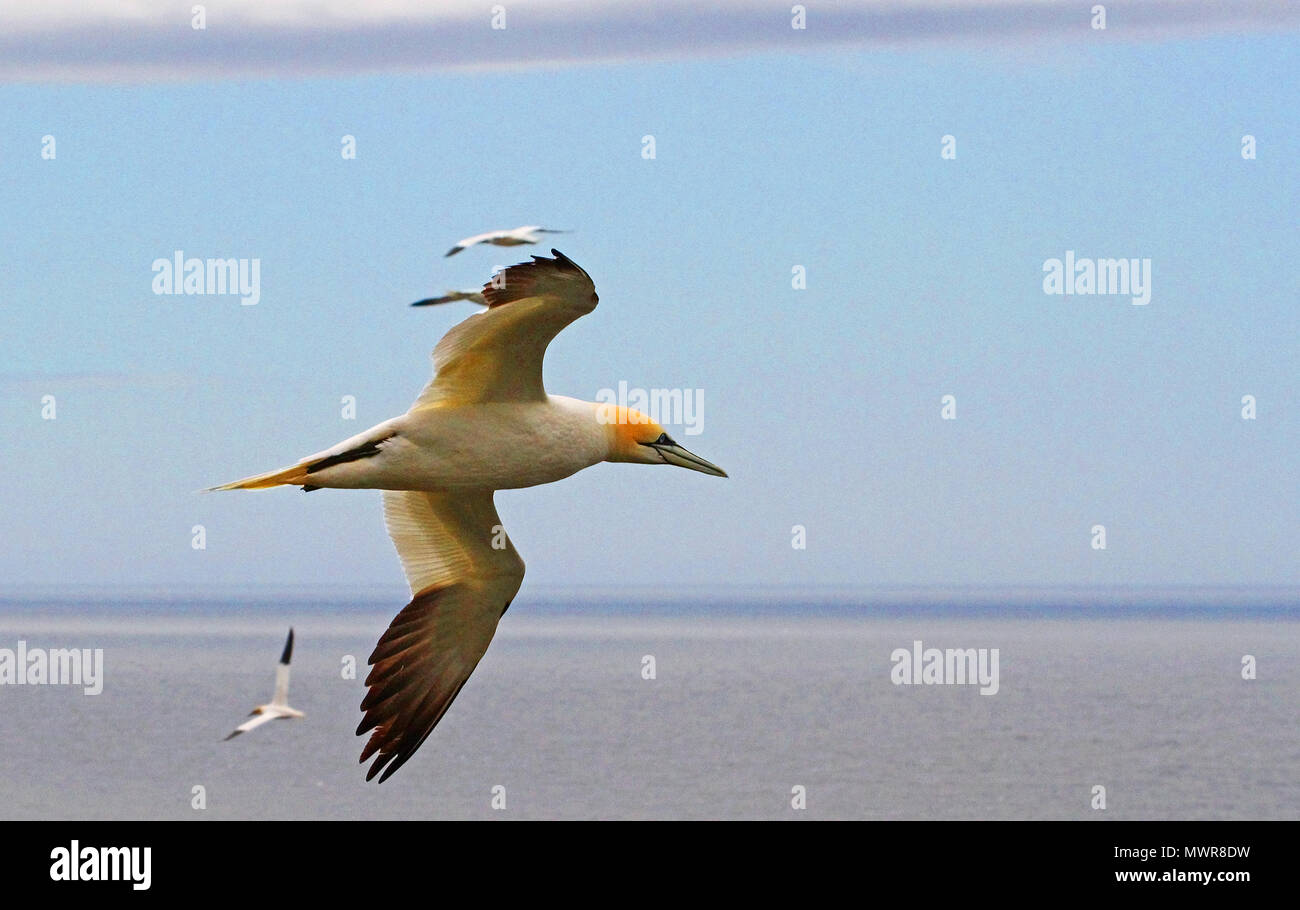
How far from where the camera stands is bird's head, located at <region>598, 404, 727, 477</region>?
13891 millimetres

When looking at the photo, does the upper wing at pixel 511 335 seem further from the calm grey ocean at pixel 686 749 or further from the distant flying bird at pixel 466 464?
the calm grey ocean at pixel 686 749

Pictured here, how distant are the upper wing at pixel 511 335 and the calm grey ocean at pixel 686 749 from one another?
3990cm

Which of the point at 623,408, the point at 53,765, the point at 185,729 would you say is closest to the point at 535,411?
the point at 623,408

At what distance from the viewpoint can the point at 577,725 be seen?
80062 millimetres

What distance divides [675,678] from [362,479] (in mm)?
106518

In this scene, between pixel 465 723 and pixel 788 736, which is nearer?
pixel 788 736

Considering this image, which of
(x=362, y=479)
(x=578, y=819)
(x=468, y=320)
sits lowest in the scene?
(x=578, y=819)

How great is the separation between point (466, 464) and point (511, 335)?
1.21 meters

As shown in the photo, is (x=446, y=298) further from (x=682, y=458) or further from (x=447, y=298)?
(x=682, y=458)

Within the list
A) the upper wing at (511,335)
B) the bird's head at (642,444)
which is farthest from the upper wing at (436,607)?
the upper wing at (511,335)

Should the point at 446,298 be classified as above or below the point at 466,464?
above

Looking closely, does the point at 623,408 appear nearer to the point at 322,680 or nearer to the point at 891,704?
the point at 891,704

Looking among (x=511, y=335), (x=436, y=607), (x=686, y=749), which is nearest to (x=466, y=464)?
(x=511, y=335)

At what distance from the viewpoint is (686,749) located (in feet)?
233
